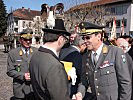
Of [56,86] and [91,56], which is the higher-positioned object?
[91,56]

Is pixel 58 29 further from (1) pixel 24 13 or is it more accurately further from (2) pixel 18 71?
(1) pixel 24 13

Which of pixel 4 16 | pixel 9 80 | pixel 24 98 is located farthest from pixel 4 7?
pixel 24 98

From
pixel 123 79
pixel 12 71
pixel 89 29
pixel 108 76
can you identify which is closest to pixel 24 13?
pixel 12 71

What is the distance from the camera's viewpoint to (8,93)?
8930mm

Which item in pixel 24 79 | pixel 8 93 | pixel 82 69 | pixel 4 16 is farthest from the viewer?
pixel 4 16

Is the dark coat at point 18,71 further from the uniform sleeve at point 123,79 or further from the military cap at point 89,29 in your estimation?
the uniform sleeve at point 123,79

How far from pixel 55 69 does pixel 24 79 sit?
195cm

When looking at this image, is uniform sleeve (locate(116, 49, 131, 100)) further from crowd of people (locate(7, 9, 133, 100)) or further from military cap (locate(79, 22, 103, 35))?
military cap (locate(79, 22, 103, 35))

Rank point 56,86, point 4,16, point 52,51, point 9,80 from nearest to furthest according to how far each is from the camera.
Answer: point 56,86 → point 52,51 → point 9,80 → point 4,16

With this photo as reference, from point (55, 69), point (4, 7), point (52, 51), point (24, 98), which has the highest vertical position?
point (4, 7)

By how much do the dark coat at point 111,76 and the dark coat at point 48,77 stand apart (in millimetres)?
705

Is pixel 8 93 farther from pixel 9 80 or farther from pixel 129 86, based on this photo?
pixel 129 86

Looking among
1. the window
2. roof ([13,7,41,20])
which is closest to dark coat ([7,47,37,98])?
the window

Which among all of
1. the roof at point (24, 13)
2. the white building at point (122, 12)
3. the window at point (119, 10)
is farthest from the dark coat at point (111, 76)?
the roof at point (24, 13)
